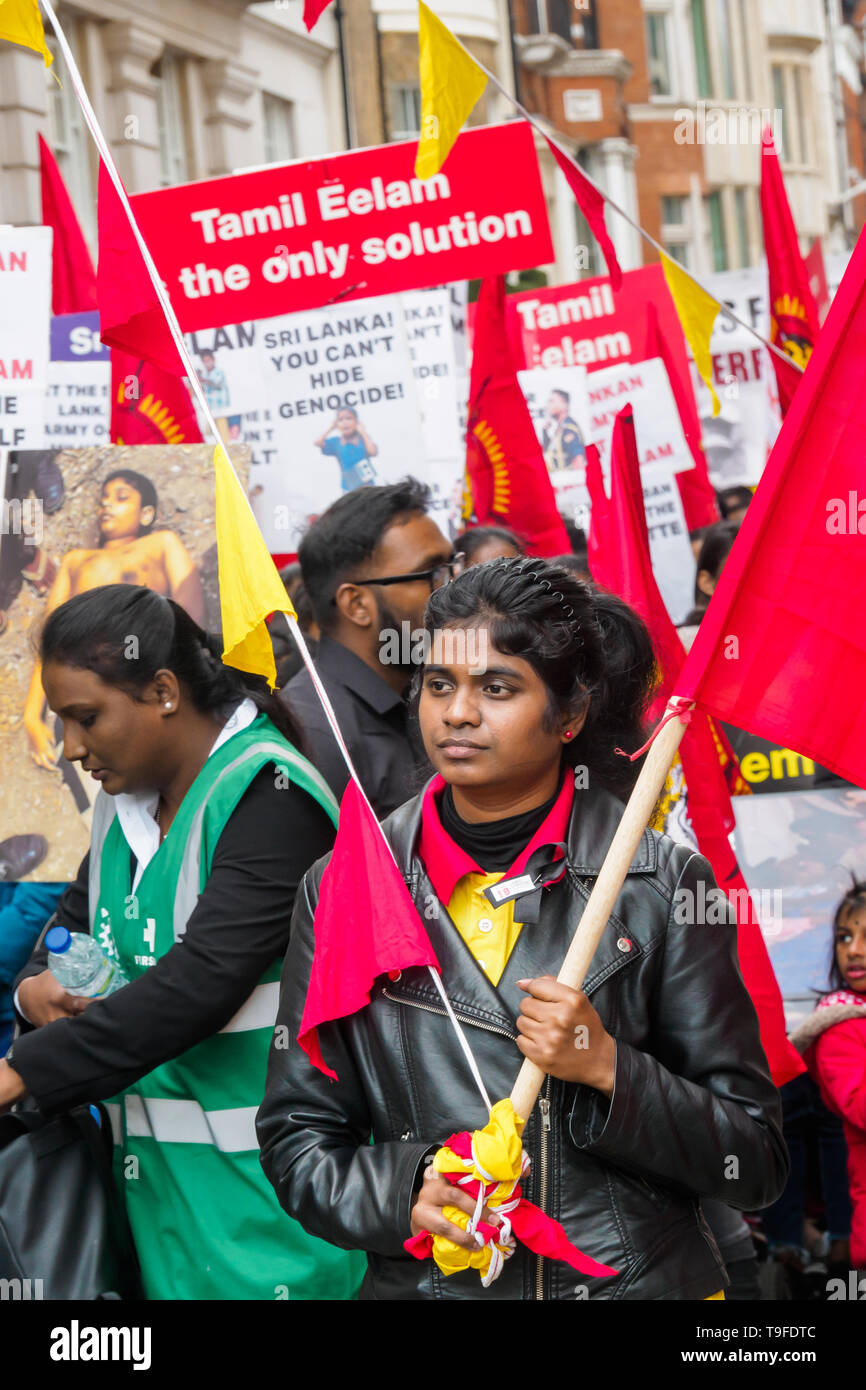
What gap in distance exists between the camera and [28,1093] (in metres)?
3.06

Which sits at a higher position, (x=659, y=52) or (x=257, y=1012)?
(x=659, y=52)

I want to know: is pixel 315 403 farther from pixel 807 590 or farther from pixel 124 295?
pixel 807 590

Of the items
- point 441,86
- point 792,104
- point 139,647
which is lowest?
point 139,647

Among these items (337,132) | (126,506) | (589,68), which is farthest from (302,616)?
(589,68)

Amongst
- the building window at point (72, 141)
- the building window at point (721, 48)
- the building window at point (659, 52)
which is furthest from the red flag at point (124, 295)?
the building window at point (721, 48)

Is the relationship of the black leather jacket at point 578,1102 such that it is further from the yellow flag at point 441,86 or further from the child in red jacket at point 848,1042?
the yellow flag at point 441,86

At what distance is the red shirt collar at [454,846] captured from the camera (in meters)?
2.63

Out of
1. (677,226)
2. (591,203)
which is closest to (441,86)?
(591,203)

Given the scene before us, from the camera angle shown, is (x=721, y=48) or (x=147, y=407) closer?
(x=147, y=407)

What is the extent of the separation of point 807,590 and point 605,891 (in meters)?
0.60

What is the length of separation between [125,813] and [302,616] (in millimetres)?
2214

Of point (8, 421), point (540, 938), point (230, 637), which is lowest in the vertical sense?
point (540, 938)

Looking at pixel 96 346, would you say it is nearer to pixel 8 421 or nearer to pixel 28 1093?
pixel 8 421

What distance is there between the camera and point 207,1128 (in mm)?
3158
